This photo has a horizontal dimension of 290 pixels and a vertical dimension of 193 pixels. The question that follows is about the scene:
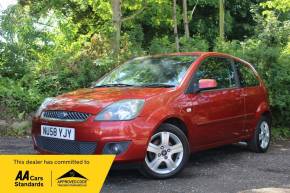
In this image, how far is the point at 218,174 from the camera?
6.77m

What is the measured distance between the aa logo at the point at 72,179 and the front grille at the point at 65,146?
291 cm

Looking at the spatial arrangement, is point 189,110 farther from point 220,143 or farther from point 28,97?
point 28,97

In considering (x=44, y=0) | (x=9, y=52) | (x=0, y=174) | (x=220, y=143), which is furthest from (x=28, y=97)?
(x=44, y=0)

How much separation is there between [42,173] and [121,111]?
10.1 ft

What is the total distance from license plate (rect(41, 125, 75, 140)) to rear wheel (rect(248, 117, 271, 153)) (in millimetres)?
3459

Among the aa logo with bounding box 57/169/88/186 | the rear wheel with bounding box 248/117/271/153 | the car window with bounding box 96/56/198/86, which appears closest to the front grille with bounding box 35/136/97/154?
the car window with bounding box 96/56/198/86

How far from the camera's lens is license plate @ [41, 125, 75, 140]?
19.7 ft

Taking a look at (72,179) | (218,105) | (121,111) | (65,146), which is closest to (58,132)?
(65,146)

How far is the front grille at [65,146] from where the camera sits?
5.94 metres

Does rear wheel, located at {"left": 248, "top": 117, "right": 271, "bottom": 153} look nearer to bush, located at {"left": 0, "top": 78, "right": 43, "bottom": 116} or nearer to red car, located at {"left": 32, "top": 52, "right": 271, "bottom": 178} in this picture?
red car, located at {"left": 32, "top": 52, "right": 271, "bottom": 178}

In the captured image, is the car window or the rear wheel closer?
the car window

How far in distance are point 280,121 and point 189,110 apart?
4.75 meters

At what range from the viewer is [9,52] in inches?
476

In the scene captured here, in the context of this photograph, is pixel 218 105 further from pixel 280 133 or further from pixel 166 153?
pixel 280 133
